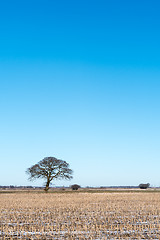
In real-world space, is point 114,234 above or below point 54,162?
below

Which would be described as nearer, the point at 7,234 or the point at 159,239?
the point at 159,239

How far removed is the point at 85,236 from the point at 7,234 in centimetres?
369

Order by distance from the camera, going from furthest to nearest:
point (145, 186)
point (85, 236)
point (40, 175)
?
point (145, 186) → point (40, 175) → point (85, 236)

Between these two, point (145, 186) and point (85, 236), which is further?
point (145, 186)

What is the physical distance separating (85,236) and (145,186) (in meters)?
167

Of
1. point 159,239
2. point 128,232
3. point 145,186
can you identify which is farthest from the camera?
point 145,186

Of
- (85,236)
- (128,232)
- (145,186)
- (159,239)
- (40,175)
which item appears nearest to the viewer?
(159,239)

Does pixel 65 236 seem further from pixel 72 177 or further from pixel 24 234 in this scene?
pixel 72 177

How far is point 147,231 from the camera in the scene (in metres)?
15.7

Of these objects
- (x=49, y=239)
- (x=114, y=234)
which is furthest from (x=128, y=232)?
(x=49, y=239)

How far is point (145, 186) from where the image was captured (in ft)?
572

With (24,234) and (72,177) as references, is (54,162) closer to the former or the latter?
(72,177)

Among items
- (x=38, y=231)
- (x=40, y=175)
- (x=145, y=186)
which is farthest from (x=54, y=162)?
(x=145, y=186)

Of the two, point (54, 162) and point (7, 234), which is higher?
point (54, 162)
